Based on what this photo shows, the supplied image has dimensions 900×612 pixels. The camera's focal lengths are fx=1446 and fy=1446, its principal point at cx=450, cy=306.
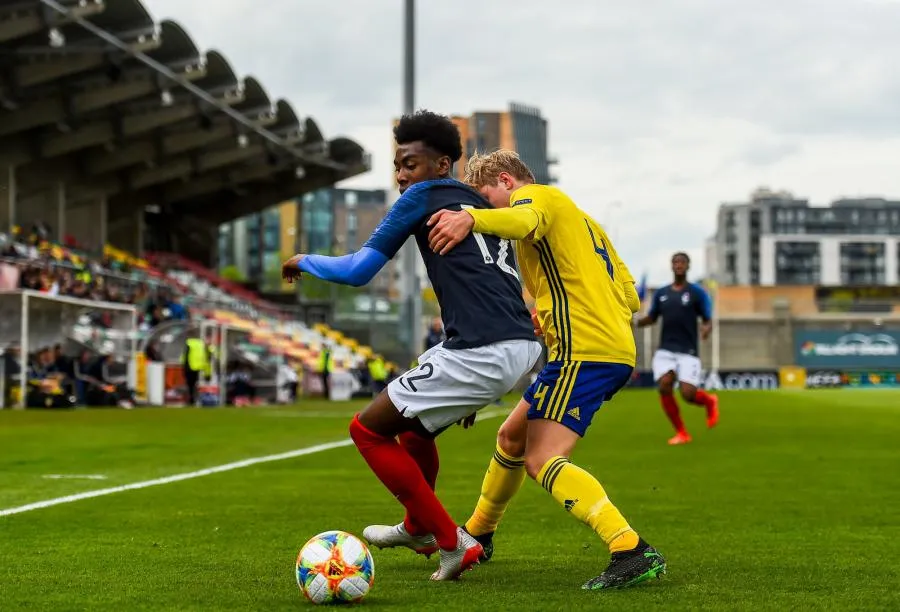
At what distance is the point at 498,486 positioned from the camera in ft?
20.8

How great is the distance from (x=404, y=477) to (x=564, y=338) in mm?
854

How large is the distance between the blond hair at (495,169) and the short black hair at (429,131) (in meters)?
0.30

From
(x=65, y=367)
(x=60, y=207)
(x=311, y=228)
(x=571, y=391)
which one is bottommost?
(x=65, y=367)

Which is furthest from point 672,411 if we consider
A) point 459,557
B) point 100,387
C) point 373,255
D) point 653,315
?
point 100,387

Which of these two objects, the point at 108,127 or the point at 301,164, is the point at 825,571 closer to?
the point at 108,127

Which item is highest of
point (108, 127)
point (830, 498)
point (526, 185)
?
point (108, 127)

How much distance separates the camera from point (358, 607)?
17.1ft

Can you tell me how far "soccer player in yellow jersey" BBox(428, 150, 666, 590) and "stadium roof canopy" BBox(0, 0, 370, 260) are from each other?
3123cm

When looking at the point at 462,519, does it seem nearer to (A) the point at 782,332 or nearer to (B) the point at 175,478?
(B) the point at 175,478

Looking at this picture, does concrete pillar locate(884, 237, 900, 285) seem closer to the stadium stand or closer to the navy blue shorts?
the stadium stand

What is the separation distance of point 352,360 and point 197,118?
409 inches

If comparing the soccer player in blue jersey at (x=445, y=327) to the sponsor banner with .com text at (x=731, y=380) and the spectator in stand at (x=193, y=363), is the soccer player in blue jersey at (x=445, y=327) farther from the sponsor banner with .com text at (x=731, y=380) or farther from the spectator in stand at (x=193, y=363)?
the sponsor banner with .com text at (x=731, y=380)

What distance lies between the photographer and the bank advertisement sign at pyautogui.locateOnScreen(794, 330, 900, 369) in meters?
96.9

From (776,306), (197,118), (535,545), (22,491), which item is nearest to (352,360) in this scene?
(197,118)
